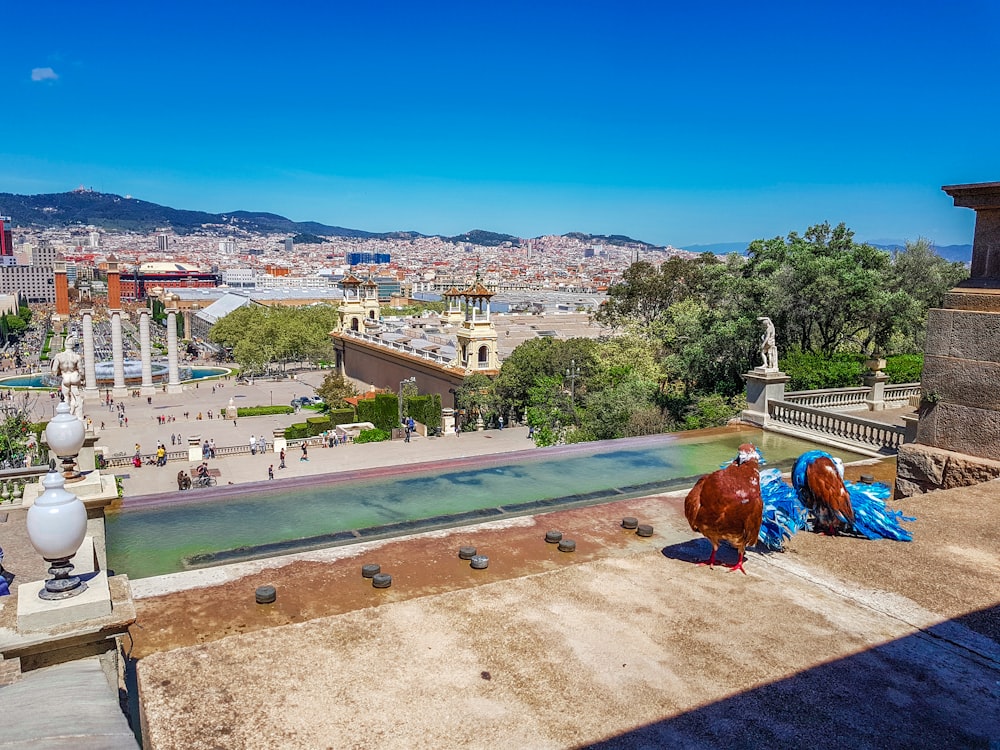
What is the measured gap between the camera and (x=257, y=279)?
639 feet

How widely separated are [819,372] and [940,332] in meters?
11.1

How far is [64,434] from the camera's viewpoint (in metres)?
5.91

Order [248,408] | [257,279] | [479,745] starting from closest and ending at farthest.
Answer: [479,745], [248,408], [257,279]

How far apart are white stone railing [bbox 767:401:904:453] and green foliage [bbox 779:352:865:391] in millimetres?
3262

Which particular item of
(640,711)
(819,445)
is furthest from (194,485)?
(640,711)

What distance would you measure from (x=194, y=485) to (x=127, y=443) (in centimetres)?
1327

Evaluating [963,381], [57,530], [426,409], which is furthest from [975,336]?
[426,409]

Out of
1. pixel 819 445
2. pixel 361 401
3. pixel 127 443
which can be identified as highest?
pixel 819 445

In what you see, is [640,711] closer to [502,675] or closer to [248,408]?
[502,675]

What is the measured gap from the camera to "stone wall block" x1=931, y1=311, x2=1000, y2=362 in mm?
6695

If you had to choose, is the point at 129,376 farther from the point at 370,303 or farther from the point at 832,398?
the point at 832,398

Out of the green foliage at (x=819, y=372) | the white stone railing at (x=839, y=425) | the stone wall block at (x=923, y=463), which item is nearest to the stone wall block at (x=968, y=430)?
the stone wall block at (x=923, y=463)

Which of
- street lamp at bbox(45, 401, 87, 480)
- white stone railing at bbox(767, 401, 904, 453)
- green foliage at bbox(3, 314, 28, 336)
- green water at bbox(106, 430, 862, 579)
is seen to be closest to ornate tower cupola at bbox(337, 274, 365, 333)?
white stone railing at bbox(767, 401, 904, 453)

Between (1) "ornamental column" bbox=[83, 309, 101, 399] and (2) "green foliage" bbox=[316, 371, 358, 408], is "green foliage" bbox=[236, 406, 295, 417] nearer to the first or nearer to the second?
(2) "green foliage" bbox=[316, 371, 358, 408]
